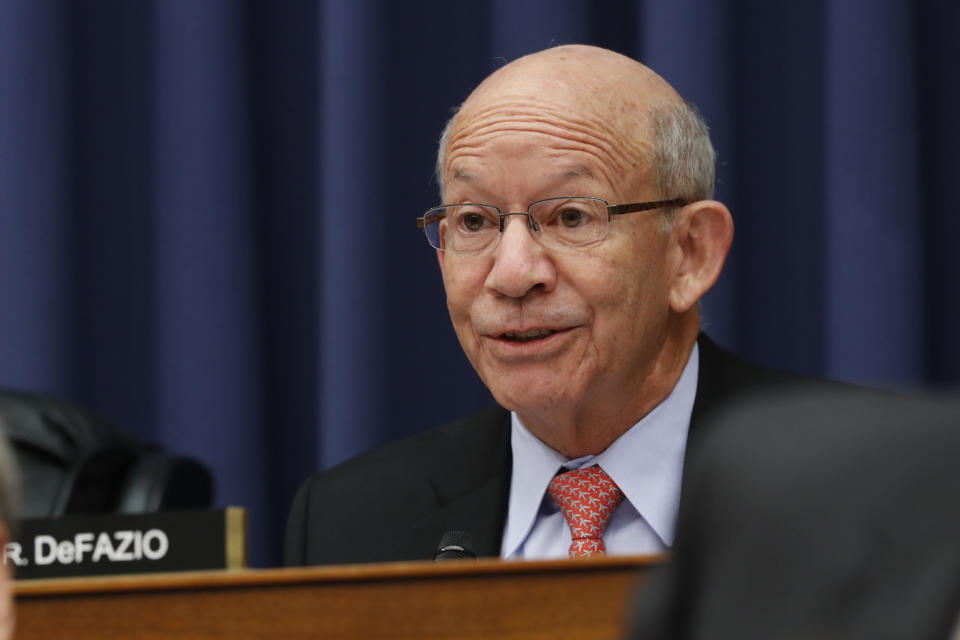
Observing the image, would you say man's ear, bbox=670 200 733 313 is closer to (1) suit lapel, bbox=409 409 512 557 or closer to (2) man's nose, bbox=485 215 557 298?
(2) man's nose, bbox=485 215 557 298

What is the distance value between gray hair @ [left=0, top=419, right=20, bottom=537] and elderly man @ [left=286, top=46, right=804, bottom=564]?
37.1 inches

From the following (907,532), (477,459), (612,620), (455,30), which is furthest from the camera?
(455,30)

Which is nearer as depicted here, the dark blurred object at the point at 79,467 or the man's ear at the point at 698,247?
the man's ear at the point at 698,247

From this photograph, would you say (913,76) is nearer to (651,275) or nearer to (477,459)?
(651,275)

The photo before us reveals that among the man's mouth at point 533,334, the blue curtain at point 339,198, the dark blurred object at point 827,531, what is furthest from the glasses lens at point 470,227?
the dark blurred object at point 827,531

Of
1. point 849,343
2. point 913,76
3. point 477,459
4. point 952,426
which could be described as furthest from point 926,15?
point 952,426

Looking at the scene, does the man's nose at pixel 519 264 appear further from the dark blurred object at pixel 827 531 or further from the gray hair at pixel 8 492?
the dark blurred object at pixel 827 531

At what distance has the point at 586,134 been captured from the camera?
1.53 metres

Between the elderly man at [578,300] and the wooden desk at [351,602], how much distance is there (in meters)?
0.62

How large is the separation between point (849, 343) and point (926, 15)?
56 cm

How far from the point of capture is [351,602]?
0.84 metres

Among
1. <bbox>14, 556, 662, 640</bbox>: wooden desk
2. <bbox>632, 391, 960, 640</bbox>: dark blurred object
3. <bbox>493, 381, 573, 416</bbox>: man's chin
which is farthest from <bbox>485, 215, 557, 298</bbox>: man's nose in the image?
<bbox>632, 391, 960, 640</bbox>: dark blurred object

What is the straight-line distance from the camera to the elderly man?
1505mm

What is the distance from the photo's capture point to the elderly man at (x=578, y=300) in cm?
150
